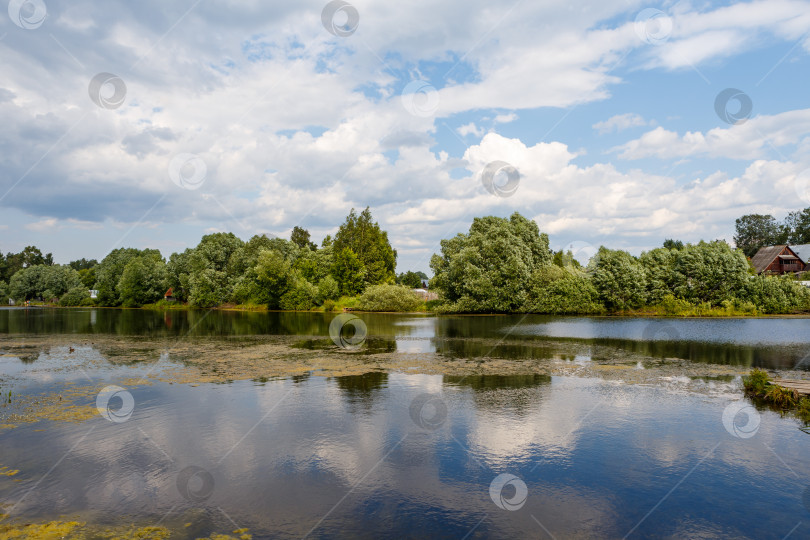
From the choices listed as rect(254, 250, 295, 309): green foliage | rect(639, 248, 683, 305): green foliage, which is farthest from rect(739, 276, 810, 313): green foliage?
rect(254, 250, 295, 309): green foliage

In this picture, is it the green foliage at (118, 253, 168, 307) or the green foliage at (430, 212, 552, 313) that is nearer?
the green foliage at (430, 212, 552, 313)

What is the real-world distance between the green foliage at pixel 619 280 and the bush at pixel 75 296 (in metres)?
115

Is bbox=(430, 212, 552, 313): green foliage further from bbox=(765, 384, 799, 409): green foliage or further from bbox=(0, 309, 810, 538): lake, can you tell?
bbox=(765, 384, 799, 409): green foliage

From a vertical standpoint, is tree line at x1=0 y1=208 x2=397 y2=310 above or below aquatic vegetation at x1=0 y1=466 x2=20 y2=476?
above

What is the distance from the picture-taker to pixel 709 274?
63.9 m

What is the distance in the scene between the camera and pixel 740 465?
11539mm

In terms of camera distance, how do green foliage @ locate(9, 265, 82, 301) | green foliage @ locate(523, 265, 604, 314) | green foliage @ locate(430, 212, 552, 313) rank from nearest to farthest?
1. green foliage @ locate(523, 265, 604, 314)
2. green foliage @ locate(430, 212, 552, 313)
3. green foliage @ locate(9, 265, 82, 301)

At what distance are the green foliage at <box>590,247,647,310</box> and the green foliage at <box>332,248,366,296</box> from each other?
43.5 metres

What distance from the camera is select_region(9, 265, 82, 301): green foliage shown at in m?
124

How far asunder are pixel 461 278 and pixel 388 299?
15.6 m

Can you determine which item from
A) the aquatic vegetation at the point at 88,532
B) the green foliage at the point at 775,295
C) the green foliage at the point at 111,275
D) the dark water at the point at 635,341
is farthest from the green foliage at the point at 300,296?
the aquatic vegetation at the point at 88,532

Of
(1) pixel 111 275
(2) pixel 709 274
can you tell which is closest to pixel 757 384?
(2) pixel 709 274

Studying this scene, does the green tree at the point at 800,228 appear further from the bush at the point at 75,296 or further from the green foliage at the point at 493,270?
the bush at the point at 75,296

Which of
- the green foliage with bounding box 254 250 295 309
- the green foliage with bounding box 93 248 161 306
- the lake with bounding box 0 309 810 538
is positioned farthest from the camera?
the green foliage with bounding box 93 248 161 306
